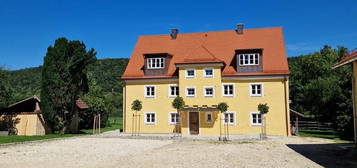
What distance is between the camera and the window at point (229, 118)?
1086 inches

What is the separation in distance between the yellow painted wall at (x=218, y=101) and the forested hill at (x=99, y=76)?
44784 mm

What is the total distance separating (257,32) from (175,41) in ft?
28.3

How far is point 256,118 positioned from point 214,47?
8646 millimetres

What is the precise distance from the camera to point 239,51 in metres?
27.7

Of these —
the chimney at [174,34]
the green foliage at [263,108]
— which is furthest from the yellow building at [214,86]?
the chimney at [174,34]

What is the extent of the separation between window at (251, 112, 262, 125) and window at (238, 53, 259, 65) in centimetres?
460

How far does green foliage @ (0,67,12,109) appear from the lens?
2650 centimetres

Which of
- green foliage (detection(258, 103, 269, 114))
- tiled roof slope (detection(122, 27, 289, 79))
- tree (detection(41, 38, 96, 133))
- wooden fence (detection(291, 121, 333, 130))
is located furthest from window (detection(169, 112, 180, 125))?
wooden fence (detection(291, 121, 333, 130))

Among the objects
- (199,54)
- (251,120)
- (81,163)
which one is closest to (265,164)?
(81,163)

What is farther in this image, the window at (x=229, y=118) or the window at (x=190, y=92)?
the window at (x=190, y=92)

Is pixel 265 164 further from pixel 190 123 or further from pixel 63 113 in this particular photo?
pixel 63 113

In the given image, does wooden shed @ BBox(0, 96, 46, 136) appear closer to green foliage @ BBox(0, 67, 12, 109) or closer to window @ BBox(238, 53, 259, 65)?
green foliage @ BBox(0, 67, 12, 109)

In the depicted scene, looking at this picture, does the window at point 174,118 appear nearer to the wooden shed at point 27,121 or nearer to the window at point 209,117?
the window at point 209,117

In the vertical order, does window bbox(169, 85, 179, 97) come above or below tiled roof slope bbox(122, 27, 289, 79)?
below
